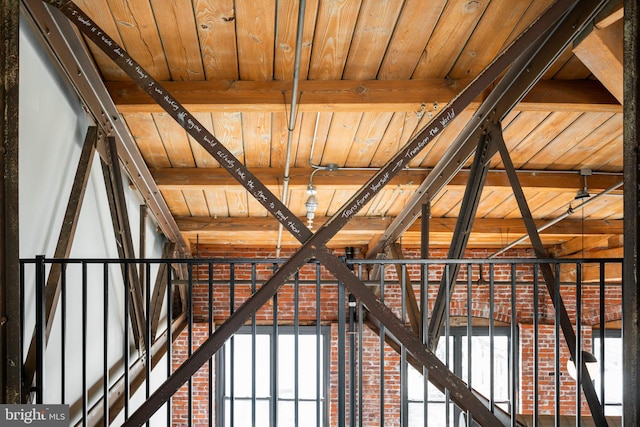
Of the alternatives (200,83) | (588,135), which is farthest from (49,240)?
(588,135)

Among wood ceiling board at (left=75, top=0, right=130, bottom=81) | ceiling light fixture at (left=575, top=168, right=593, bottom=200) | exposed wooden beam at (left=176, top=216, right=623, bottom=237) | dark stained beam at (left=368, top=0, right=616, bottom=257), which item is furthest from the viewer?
exposed wooden beam at (left=176, top=216, right=623, bottom=237)

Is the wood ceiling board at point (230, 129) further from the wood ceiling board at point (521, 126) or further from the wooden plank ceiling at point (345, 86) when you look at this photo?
the wood ceiling board at point (521, 126)

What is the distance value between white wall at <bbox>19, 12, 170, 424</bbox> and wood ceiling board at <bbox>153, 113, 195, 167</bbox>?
514 mm

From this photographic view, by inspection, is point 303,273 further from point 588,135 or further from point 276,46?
point 276,46

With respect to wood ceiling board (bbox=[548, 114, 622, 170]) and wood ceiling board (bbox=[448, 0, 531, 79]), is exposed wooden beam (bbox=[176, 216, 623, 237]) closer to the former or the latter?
wood ceiling board (bbox=[548, 114, 622, 170])

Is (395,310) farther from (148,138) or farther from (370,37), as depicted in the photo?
(370,37)

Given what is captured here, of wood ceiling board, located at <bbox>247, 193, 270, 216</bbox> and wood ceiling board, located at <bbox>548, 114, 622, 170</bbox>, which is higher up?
wood ceiling board, located at <bbox>548, 114, 622, 170</bbox>

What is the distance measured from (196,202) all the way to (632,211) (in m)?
4.58

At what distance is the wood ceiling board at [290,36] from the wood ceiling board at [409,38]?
17.2 inches

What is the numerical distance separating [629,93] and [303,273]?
6280 millimetres

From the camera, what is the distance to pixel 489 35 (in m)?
3.12

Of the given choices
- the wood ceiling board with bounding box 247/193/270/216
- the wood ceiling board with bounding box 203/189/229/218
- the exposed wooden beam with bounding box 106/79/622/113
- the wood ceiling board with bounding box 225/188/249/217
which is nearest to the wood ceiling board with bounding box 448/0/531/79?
the exposed wooden beam with bounding box 106/79/622/113

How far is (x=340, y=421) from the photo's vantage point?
2.63m

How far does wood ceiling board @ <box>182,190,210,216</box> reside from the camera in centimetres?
590
